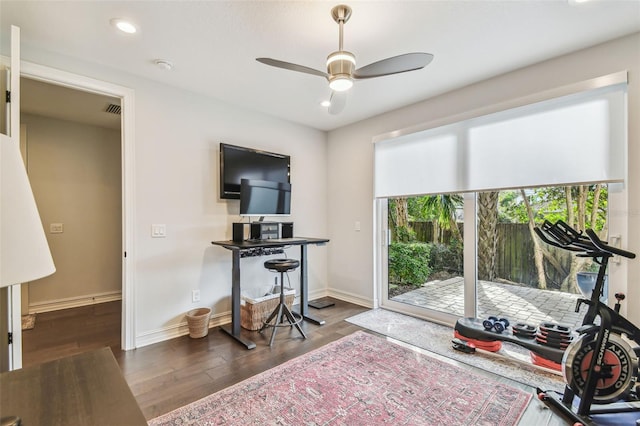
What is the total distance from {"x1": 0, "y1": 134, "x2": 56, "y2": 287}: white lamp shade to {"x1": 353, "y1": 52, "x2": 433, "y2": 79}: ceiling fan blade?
5.95 ft

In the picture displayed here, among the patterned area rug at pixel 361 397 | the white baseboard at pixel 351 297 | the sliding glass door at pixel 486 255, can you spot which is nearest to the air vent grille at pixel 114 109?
the patterned area rug at pixel 361 397

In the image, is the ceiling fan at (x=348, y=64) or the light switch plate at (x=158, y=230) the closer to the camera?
the ceiling fan at (x=348, y=64)

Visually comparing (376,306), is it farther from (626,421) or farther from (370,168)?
(626,421)

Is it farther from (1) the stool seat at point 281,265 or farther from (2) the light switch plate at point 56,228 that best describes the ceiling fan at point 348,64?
(2) the light switch plate at point 56,228

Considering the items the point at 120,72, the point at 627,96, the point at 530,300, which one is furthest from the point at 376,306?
the point at 120,72

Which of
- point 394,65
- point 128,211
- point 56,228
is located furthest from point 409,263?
point 56,228

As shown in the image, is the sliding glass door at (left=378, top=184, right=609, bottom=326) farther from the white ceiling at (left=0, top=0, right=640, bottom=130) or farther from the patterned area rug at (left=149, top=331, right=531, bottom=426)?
the white ceiling at (left=0, top=0, right=640, bottom=130)

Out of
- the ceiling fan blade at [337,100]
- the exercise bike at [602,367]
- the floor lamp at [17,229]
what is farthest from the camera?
the ceiling fan blade at [337,100]

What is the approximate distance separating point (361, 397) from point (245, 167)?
271 centimetres

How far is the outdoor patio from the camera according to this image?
2695 mm

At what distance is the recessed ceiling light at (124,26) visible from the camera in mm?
2059

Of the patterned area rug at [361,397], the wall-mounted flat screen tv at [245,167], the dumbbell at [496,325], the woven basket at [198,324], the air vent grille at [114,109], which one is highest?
the air vent grille at [114,109]

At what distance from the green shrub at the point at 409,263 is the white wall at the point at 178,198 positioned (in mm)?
1729

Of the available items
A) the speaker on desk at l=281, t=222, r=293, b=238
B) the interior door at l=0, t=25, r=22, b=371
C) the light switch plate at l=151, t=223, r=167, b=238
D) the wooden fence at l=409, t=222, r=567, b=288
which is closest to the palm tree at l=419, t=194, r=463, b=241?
the wooden fence at l=409, t=222, r=567, b=288
